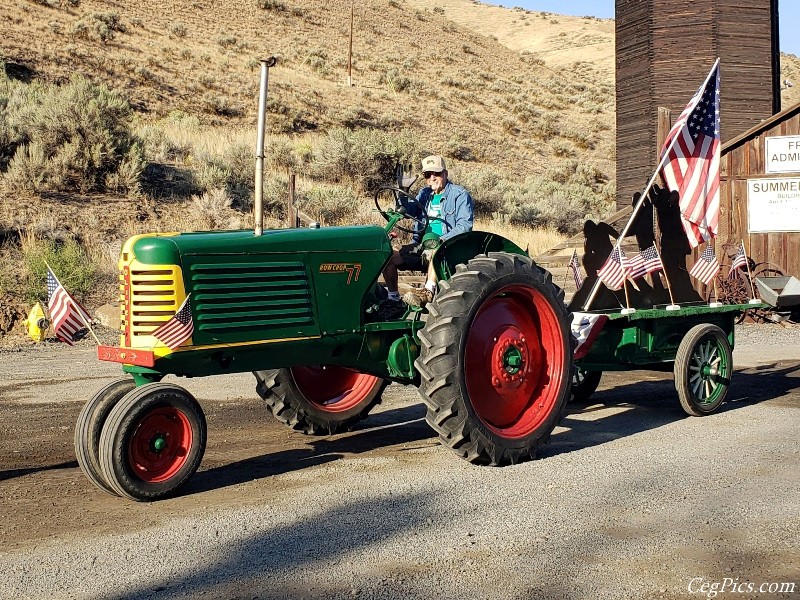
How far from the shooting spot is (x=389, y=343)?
7.16 meters

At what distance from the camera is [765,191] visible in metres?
17.5

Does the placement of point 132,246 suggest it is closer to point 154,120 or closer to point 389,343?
point 389,343

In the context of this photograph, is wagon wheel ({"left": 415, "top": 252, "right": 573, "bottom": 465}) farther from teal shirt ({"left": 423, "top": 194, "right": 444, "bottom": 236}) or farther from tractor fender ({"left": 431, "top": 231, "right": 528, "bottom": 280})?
teal shirt ({"left": 423, "top": 194, "right": 444, "bottom": 236})

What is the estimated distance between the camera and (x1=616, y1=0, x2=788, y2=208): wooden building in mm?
25219

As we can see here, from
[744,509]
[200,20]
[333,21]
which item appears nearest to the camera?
[744,509]

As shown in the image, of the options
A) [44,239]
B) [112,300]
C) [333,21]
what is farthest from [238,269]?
[333,21]

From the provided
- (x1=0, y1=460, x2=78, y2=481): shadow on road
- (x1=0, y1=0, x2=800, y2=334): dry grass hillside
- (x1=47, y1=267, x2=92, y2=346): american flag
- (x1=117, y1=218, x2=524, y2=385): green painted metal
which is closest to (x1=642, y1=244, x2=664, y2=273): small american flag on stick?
(x1=117, y1=218, x2=524, y2=385): green painted metal

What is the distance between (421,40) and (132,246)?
52.6 m

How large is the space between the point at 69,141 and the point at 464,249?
16.1 metres

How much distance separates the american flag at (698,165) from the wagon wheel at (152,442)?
5.73m

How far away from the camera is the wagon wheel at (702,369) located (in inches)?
341

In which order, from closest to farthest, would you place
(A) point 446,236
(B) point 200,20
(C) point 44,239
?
(A) point 446,236 → (C) point 44,239 → (B) point 200,20

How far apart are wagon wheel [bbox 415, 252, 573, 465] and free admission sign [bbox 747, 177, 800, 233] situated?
1162 centimetres

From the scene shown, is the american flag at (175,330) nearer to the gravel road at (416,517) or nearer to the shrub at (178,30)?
the gravel road at (416,517)
